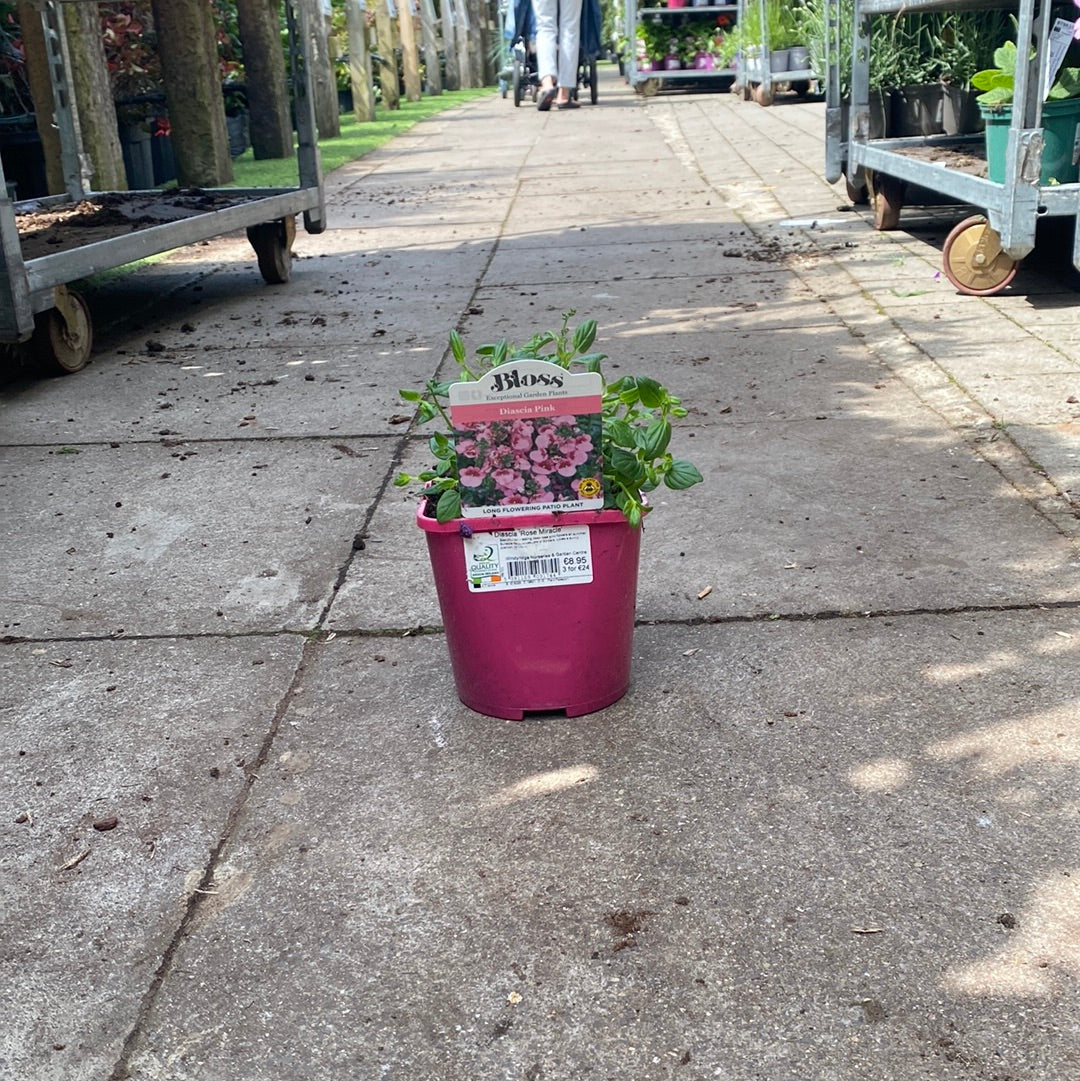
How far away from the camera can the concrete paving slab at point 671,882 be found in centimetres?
187

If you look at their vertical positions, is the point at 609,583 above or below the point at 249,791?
above

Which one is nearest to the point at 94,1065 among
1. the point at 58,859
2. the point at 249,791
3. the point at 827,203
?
the point at 58,859

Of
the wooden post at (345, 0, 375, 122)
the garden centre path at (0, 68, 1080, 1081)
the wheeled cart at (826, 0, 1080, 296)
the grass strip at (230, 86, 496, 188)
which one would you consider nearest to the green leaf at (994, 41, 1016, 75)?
the wheeled cart at (826, 0, 1080, 296)

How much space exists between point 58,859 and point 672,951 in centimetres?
109

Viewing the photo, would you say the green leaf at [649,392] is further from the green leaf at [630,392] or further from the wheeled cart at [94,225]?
the wheeled cart at [94,225]

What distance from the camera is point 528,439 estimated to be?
2.51 metres

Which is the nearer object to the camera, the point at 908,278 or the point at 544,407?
the point at 544,407

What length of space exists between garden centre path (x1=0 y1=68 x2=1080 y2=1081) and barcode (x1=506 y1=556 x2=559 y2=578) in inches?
14.0

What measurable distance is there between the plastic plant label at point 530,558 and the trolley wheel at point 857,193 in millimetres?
6725

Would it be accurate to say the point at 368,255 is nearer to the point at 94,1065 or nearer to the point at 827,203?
the point at 827,203

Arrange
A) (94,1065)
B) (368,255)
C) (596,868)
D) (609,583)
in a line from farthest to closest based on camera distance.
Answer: (368,255)
(609,583)
(596,868)
(94,1065)

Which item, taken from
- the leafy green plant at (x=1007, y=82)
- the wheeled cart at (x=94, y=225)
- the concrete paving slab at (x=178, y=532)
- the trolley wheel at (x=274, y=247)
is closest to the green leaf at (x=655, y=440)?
the concrete paving slab at (x=178, y=532)

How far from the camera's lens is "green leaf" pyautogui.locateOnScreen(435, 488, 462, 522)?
2553mm

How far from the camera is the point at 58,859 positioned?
7.69 ft
